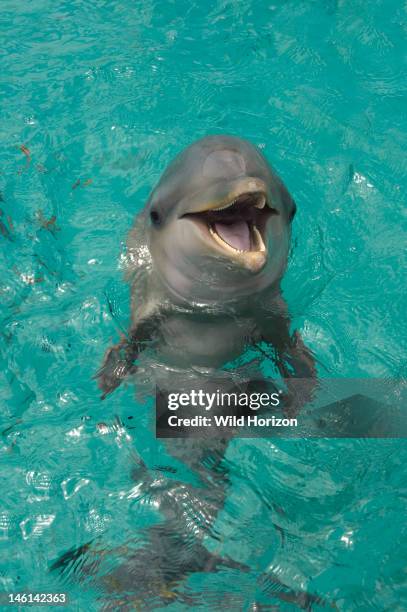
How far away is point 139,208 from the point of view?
709cm

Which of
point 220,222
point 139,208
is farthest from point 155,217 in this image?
point 139,208

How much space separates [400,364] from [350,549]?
1890 mm

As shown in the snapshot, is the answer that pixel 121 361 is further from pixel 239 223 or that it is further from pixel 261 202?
pixel 261 202

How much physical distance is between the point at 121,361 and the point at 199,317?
0.77 m

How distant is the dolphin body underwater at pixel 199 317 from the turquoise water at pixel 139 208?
0.43ft

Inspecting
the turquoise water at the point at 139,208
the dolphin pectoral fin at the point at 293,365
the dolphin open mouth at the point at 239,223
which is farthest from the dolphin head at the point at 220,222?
the turquoise water at the point at 139,208

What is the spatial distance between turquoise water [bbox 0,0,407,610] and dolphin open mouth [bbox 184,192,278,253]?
5.18 feet

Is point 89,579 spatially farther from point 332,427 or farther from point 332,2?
point 332,2

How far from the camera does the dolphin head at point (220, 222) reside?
4.11m

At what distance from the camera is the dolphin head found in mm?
4113

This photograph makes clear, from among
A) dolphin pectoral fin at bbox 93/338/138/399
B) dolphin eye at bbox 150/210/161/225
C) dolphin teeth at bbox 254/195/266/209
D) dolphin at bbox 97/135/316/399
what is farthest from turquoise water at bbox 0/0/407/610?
dolphin teeth at bbox 254/195/266/209

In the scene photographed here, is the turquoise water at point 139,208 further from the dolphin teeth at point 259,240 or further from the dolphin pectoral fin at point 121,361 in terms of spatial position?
the dolphin teeth at point 259,240

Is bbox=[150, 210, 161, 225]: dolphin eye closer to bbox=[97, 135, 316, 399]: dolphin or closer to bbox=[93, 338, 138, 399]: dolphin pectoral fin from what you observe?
bbox=[97, 135, 316, 399]: dolphin

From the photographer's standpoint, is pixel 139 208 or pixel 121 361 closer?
pixel 121 361
